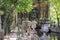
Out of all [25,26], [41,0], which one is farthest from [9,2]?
[41,0]

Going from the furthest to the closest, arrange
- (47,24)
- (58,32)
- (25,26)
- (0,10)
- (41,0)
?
(41,0)
(47,24)
(58,32)
(25,26)
(0,10)

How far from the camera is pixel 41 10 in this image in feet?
128

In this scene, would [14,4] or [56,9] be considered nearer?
[14,4]

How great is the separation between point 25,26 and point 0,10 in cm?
436

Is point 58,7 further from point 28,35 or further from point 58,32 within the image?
point 28,35

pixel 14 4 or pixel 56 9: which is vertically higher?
pixel 56 9

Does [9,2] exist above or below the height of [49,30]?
above

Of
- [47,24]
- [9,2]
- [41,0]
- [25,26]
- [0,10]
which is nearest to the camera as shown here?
[0,10]

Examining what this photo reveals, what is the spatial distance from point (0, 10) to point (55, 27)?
16.2 metres

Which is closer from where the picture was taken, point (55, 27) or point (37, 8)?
point (55, 27)

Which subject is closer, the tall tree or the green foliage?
the green foliage

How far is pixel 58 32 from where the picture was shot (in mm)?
27469

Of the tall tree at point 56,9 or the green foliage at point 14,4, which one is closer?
the green foliage at point 14,4

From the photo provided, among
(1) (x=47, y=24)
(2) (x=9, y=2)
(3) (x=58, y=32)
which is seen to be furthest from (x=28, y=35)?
(1) (x=47, y=24)
